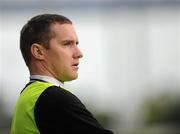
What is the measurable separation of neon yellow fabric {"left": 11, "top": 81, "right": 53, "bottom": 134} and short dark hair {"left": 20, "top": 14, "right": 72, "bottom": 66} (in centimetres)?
19

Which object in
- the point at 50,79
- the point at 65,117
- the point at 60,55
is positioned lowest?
the point at 65,117

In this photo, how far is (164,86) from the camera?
35594mm

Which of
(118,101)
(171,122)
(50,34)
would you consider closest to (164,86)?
(118,101)

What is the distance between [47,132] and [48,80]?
0.35 m

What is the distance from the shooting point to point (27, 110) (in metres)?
4.84

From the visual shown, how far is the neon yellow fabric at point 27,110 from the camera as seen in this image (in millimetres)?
4797

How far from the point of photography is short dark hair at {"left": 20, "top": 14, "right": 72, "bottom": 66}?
495 centimetres

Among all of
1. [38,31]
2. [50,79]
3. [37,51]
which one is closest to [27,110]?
[50,79]

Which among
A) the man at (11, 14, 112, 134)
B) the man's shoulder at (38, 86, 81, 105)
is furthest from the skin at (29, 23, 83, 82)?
the man's shoulder at (38, 86, 81, 105)

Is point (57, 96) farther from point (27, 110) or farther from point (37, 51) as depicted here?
point (37, 51)

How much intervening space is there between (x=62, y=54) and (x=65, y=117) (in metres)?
0.41

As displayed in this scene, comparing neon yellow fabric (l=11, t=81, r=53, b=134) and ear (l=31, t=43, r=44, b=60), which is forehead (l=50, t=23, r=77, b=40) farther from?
neon yellow fabric (l=11, t=81, r=53, b=134)

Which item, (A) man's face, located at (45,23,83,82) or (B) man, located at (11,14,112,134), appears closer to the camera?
(B) man, located at (11,14,112,134)

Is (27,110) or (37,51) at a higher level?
(37,51)
